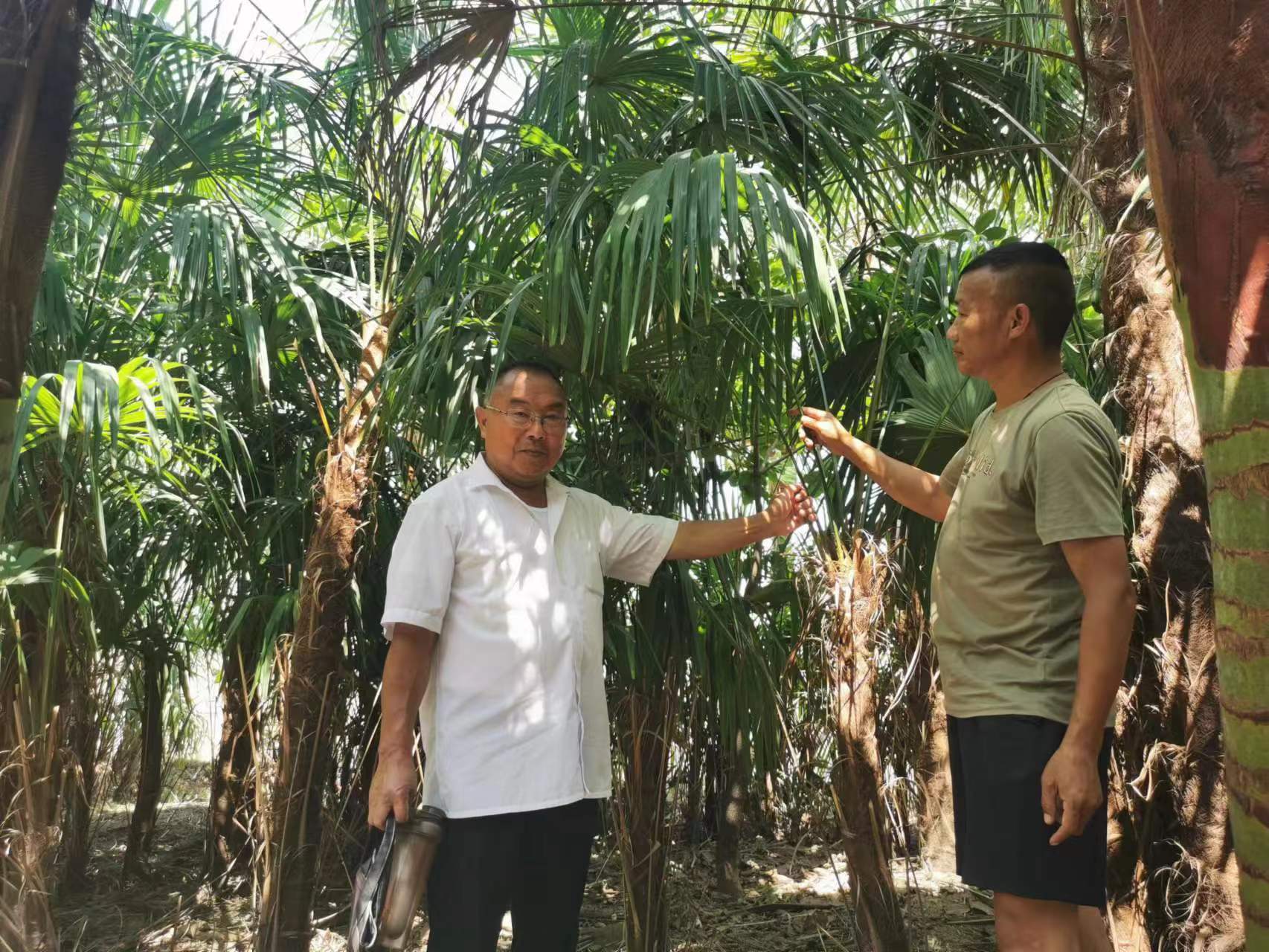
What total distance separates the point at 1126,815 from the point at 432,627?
1.78 m

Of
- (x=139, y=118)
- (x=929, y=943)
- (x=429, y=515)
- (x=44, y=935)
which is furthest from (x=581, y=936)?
(x=139, y=118)

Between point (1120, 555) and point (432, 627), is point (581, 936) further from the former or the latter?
point (1120, 555)

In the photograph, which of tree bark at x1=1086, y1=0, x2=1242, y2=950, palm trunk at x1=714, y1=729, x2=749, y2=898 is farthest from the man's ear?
palm trunk at x1=714, y1=729, x2=749, y2=898

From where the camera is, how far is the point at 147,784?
5.07m

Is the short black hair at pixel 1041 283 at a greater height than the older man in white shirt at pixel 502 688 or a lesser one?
greater

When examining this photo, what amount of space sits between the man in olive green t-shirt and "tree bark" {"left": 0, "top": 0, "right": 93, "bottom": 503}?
5.64 ft

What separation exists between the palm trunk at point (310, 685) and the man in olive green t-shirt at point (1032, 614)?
1980 millimetres

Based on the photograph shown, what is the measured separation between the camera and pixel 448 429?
298 centimetres

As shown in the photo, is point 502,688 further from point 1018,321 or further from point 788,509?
point 1018,321

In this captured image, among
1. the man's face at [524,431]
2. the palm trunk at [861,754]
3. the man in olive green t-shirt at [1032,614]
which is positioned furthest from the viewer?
the palm trunk at [861,754]

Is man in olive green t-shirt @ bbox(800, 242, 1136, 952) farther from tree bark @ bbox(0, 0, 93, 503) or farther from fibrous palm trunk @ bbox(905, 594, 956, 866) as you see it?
tree bark @ bbox(0, 0, 93, 503)

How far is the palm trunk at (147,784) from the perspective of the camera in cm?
501

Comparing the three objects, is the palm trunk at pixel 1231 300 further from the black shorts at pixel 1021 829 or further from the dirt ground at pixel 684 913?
the dirt ground at pixel 684 913

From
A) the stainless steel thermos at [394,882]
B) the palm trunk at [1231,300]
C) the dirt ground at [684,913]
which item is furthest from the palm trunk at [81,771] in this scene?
the palm trunk at [1231,300]
